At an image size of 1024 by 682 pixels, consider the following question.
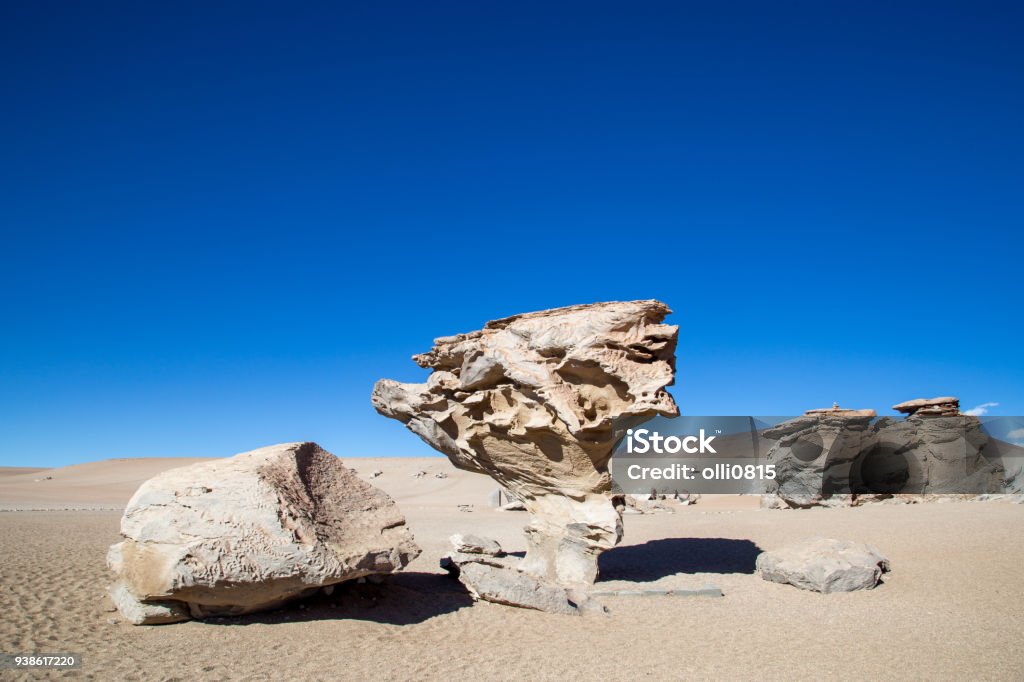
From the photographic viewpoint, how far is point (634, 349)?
11.7m

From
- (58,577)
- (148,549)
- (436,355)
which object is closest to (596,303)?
(436,355)

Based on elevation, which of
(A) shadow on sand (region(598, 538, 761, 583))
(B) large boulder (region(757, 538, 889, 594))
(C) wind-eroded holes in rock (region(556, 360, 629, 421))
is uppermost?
(C) wind-eroded holes in rock (region(556, 360, 629, 421))

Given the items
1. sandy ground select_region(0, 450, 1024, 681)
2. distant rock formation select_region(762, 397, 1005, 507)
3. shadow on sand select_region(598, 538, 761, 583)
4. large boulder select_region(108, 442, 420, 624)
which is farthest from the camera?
distant rock formation select_region(762, 397, 1005, 507)

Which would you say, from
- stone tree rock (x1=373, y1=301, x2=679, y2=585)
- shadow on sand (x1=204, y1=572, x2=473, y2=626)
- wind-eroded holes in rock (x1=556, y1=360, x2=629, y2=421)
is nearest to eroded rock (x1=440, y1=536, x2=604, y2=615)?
shadow on sand (x1=204, y1=572, x2=473, y2=626)

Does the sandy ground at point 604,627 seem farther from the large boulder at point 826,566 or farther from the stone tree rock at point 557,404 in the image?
the stone tree rock at point 557,404

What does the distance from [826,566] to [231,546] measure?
10.5 meters

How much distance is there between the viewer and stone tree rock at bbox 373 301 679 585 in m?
11.7

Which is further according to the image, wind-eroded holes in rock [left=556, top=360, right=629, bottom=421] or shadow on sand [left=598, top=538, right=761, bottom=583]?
shadow on sand [left=598, top=538, right=761, bottom=583]

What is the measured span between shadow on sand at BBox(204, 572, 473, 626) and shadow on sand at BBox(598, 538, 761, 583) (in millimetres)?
3763

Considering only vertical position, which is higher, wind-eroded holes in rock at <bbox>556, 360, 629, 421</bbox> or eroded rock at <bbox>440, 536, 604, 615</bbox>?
wind-eroded holes in rock at <bbox>556, 360, 629, 421</bbox>

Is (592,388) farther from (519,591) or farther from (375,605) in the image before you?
(375,605)

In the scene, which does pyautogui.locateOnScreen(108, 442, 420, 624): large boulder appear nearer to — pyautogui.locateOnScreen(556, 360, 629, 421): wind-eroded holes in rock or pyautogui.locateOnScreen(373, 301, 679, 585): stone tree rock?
pyautogui.locateOnScreen(373, 301, 679, 585): stone tree rock

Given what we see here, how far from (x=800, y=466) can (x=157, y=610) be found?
24.5 meters

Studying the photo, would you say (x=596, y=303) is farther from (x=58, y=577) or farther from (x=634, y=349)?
(x=58, y=577)
